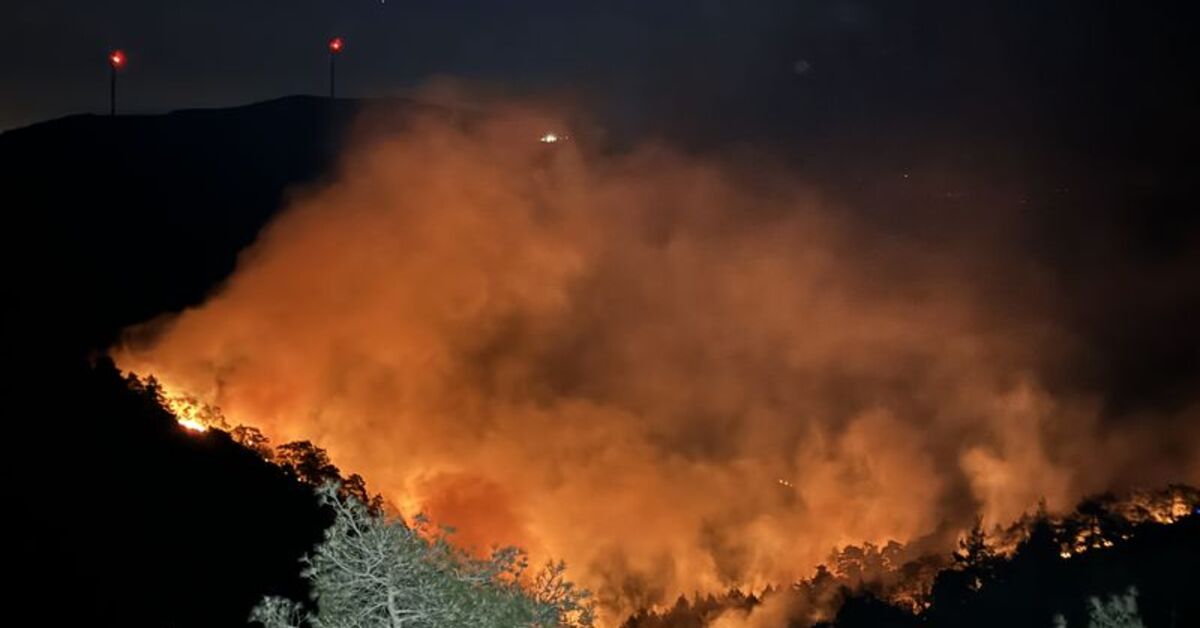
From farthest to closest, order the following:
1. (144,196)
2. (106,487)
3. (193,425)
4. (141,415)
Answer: (144,196)
(193,425)
(141,415)
(106,487)

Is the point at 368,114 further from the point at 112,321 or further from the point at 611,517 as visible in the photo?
the point at 611,517

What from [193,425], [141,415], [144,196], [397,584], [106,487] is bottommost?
[397,584]

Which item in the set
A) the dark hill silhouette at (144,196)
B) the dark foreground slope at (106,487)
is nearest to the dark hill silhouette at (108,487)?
the dark foreground slope at (106,487)

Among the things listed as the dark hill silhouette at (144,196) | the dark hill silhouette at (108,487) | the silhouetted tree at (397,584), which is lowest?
the silhouetted tree at (397,584)

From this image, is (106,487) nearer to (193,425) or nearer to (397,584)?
(193,425)

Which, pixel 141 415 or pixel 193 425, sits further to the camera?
pixel 193 425

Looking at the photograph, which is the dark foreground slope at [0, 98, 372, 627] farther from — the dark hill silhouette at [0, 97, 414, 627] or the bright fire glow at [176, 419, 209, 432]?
the bright fire glow at [176, 419, 209, 432]

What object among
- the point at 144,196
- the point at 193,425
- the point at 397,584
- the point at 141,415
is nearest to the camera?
the point at 397,584

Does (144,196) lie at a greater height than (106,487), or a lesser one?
greater

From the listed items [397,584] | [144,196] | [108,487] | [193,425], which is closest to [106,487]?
[108,487]

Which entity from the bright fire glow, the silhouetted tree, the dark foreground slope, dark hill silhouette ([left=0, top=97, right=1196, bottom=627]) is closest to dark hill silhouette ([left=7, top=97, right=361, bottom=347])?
dark hill silhouette ([left=0, top=97, right=1196, bottom=627])

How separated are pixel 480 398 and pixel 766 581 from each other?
107ft

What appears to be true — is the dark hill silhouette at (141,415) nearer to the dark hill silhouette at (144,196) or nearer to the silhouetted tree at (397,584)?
the dark hill silhouette at (144,196)

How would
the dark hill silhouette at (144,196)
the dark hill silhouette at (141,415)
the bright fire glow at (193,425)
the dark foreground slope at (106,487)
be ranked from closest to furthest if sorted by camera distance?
the dark foreground slope at (106,487)
the dark hill silhouette at (141,415)
the bright fire glow at (193,425)
the dark hill silhouette at (144,196)
